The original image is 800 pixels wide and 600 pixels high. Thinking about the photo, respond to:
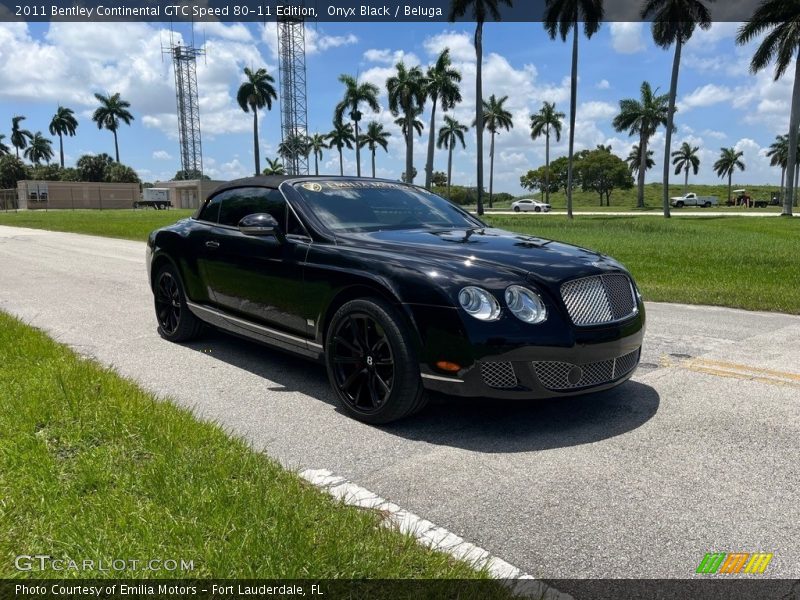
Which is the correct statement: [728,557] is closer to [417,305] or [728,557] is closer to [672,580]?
[672,580]

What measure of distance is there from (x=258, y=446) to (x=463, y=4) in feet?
141

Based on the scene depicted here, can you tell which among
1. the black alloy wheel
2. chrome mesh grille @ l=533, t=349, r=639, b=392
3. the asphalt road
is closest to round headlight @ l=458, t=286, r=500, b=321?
chrome mesh grille @ l=533, t=349, r=639, b=392

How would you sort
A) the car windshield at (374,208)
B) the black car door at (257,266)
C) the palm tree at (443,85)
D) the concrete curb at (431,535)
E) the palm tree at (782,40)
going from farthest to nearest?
1. the palm tree at (443,85)
2. the palm tree at (782,40)
3. the car windshield at (374,208)
4. the black car door at (257,266)
5. the concrete curb at (431,535)

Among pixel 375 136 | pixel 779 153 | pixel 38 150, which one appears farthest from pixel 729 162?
pixel 38 150

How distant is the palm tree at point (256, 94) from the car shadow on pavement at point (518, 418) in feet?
248

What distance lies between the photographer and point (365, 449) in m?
3.75

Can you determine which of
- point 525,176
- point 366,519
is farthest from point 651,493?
point 525,176

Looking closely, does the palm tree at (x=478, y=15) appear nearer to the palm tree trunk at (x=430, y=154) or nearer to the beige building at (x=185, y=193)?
the palm tree trunk at (x=430, y=154)

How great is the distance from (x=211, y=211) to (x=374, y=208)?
5.91 feet

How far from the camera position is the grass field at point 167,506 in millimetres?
2400

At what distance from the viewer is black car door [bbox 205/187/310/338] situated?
474 cm

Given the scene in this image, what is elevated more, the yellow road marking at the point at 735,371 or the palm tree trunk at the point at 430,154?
the palm tree trunk at the point at 430,154

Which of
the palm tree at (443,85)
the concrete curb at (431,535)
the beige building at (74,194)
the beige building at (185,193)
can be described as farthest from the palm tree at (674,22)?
the beige building at (74,194)

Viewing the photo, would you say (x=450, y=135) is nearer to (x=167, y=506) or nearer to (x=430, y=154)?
(x=430, y=154)
